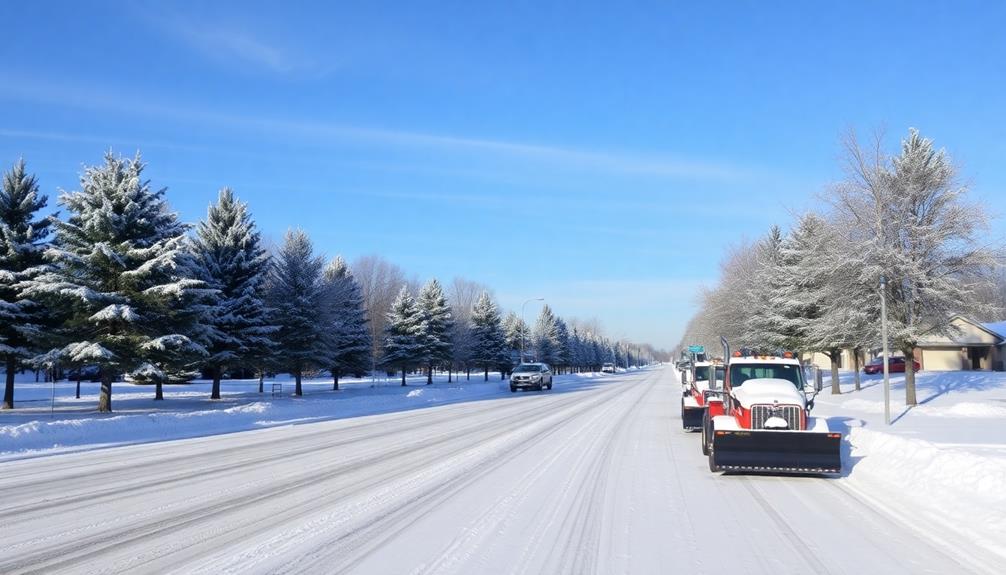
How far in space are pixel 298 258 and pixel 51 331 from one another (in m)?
14.8

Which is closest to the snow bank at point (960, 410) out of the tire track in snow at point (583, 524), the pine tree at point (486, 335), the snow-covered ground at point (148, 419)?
the tire track in snow at point (583, 524)

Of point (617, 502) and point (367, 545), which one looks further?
point (617, 502)

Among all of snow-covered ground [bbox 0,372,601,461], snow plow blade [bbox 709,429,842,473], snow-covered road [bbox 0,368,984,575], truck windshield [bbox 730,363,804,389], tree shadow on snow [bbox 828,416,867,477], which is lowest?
snow-covered ground [bbox 0,372,601,461]

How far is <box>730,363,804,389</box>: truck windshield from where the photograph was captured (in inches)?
569

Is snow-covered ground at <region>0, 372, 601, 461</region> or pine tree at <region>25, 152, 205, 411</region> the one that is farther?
pine tree at <region>25, 152, 205, 411</region>

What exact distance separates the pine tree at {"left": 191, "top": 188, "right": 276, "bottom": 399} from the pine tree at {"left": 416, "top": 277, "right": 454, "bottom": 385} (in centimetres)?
2172

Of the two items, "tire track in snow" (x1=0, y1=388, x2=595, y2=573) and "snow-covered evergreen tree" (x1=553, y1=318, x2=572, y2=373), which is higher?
"snow-covered evergreen tree" (x1=553, y1=318, x2=572, y2=373)

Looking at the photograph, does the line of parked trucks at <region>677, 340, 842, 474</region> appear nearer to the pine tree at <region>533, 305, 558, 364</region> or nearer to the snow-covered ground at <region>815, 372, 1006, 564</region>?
the snow-covered ground at <region>815, 372, 1006, 564</region>

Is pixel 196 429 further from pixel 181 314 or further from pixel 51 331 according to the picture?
pixel 51 331

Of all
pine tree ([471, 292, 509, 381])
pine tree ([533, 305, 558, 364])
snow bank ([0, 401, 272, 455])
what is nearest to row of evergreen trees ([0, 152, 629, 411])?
snow bank ([0, 401, 272, 455])

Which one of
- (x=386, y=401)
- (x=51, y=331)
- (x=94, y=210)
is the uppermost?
(x=94, y=210)

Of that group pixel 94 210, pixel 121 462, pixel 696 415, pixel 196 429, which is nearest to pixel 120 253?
pixel 94 210

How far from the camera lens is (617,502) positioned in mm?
9766

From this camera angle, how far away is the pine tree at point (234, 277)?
108 feet
